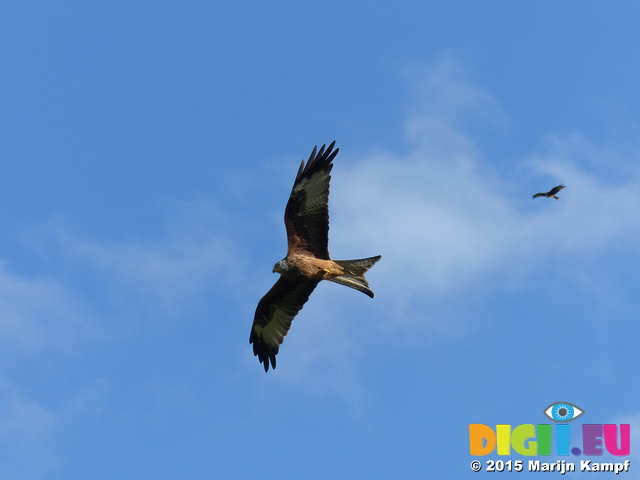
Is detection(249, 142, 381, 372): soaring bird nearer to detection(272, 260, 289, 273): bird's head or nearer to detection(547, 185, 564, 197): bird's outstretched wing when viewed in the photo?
detection(272, 260, 289, 273): bird's head

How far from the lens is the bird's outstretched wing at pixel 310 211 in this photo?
1359 centimetres

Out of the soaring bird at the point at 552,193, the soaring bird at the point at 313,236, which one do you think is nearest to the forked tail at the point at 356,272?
the soaring bird at the point at 313,236

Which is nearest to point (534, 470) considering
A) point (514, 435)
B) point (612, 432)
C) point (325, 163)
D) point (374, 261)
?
point (514, 435)

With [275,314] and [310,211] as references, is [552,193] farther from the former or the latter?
[275,314]

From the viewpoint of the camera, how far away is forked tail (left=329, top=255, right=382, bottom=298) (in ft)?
45.2

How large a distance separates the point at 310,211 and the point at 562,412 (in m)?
5.96

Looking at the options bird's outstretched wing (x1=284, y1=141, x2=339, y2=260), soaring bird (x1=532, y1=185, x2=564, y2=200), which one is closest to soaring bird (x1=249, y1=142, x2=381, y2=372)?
bird's outstretched wing (x1=284, y1=141, x2=339, y2=260)

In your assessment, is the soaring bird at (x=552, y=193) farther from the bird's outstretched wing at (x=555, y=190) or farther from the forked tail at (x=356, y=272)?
the forked tail at (x=356, y=272)

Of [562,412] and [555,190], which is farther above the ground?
[555,190]

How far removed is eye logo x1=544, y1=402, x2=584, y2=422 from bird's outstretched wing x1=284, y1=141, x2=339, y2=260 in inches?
197

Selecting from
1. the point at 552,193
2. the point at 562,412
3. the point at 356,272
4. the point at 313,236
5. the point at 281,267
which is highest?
the point at 552,193

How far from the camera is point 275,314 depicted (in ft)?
49.4

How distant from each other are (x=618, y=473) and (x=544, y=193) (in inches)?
215

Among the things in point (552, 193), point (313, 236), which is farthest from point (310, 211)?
point (552, 193)
